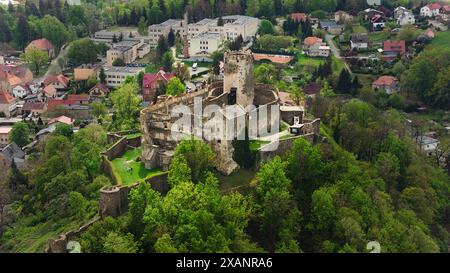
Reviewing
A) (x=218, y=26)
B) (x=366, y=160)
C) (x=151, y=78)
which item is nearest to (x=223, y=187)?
(x=366, y=160)

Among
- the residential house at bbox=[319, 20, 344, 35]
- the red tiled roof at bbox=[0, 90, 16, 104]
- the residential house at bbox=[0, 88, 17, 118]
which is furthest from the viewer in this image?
the residential house at bbox=[319, 20, 344, 35]

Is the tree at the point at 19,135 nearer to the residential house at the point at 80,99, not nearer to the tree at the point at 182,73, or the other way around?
the residential house at the point at 80,99

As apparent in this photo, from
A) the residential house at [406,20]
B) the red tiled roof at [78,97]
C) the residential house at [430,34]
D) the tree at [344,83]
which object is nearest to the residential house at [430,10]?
the residential house at [406,20]

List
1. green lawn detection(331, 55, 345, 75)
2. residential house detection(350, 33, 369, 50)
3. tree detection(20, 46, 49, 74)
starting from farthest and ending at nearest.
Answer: residential house detection(350, 33, 369, 50)
tree detection(20, 46, 49, 74)
green lawn detection(331, 55, 345, 75)

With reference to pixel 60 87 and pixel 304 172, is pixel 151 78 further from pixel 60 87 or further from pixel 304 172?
pixel 304 172

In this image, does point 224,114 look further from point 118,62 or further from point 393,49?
point 393,49

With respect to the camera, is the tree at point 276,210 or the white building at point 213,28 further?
the white building at point 213,28

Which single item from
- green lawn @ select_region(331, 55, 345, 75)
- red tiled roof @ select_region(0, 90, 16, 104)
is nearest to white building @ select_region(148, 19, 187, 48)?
green lawn @ select_region(331, 55, 345, 75)

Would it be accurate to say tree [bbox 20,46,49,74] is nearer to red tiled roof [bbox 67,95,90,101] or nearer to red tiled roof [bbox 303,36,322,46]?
red tiled roof [bbox 67,95,90,101]
